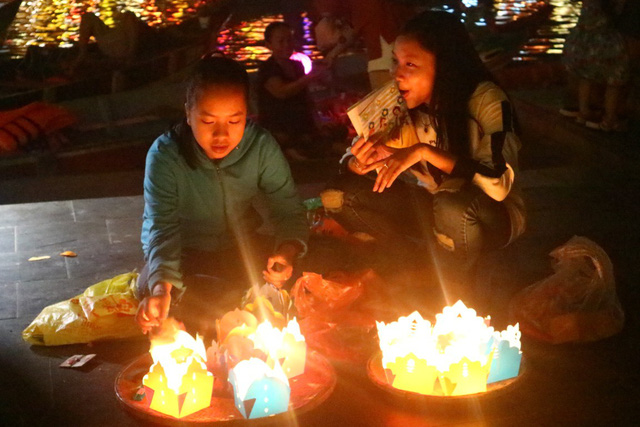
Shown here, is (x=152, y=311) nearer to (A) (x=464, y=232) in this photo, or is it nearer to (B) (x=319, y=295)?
(B) (x=319, y=295)

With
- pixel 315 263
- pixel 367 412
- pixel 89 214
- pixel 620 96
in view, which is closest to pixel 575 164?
pixel 620 96

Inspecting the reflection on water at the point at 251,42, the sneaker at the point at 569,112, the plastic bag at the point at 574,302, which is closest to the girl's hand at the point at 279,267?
the plastic bag at the point at 574,302

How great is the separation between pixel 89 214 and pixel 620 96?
4.79 metres

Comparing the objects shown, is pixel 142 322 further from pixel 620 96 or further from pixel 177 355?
pixel 620 96

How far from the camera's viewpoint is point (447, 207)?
4.09 meters

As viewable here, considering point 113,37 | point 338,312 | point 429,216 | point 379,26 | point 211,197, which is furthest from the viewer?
point 113,37

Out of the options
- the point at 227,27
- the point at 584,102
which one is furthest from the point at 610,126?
the point at 227,27

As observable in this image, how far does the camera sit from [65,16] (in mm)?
11102

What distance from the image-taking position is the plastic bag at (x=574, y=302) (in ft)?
12.9

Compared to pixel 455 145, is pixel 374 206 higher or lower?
lower

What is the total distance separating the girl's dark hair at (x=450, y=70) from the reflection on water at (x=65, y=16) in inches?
225

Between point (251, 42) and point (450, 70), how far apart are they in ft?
28.8

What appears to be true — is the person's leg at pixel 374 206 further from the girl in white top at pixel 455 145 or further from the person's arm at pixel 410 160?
the person's arm at pixel 410 160

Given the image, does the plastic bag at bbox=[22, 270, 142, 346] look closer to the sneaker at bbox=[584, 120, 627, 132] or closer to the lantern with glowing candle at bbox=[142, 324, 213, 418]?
the lantern with glowing candle at bbox=[142, 324, 213, 418]
